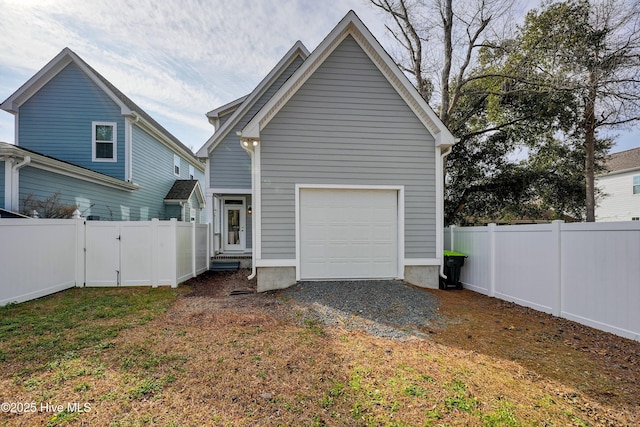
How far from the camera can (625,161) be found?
19.5 meters

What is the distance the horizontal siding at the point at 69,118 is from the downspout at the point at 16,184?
369 cm

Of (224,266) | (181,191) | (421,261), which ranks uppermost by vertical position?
(181,191)

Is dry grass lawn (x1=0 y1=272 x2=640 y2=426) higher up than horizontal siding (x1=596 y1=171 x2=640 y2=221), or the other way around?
horizontal siding (x1=596 y1=171 x2=640 y2=221)

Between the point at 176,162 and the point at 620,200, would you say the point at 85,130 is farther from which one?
the point at 620,200

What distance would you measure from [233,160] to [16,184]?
631 cm

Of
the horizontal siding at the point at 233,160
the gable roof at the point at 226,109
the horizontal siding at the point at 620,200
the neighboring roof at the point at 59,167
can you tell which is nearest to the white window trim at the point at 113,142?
the neighboring roof at the point at 59,167

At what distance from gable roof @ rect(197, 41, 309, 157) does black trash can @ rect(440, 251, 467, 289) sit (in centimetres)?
912

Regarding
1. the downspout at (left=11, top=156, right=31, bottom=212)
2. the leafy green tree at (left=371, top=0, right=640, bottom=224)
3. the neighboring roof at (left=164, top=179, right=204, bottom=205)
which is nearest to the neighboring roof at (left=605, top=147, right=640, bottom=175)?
the leafy green tree at (left=371, top=0, right=640, bottom=224)

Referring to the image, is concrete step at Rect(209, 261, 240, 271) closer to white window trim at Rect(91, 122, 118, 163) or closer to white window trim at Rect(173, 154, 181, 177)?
white window trim at Rect(91, 122, 118, 163)

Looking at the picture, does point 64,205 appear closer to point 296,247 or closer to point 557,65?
point 296,247

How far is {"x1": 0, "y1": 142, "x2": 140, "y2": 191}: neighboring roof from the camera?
300 inches

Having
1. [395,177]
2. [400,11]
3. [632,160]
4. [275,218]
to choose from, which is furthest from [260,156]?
[632,160]

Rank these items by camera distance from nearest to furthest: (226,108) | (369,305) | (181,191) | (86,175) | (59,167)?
(369,305)
(59,167)
(86,175)
(226,108)
(181,191)

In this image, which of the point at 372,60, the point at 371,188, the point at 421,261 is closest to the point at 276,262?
the point at 371,188
